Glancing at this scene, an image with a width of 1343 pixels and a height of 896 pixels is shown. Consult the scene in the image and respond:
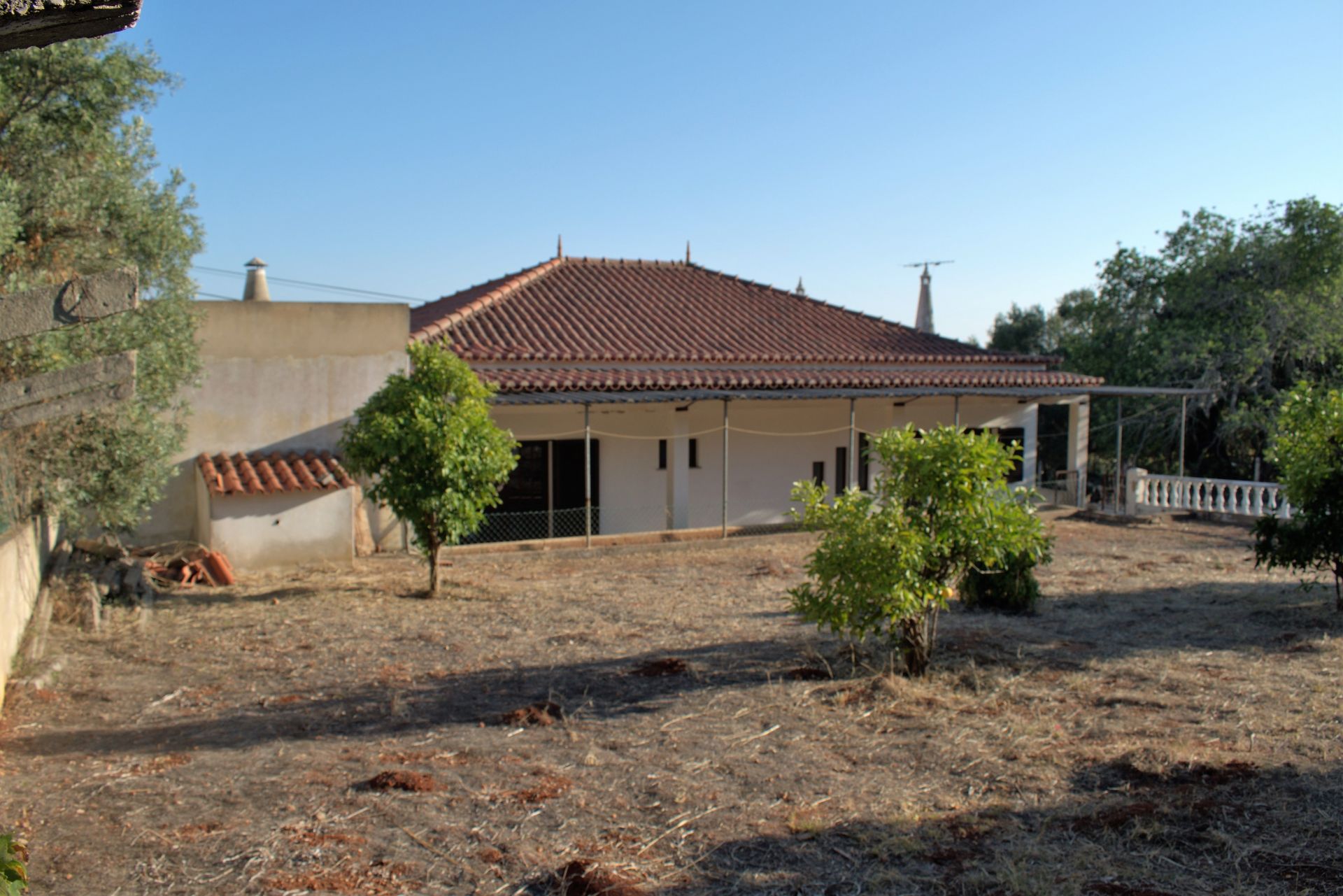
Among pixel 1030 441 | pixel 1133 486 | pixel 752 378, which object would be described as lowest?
pixel 1133 486

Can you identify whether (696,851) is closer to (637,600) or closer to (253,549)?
(637,600)

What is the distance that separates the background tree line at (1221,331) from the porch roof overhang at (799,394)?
387cm

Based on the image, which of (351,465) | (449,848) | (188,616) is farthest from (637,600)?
(449,848)

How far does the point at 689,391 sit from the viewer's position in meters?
16.0

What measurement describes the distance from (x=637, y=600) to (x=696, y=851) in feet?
21.9

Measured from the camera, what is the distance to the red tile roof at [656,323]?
16969 mm

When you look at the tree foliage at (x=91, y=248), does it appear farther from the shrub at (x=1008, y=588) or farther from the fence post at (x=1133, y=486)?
the fence post at (x=1133, y=486)

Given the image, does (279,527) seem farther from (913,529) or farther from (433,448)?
(913,529)

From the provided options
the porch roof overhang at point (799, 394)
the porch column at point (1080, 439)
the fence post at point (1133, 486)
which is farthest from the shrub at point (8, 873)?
the porch column at point (1080, 439)

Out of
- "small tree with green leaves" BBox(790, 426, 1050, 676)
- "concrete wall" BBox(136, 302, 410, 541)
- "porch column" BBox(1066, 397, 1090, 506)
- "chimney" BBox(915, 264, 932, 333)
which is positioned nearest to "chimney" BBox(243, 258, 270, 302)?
"concrete wall" BBox(136, 302, 410, 541)

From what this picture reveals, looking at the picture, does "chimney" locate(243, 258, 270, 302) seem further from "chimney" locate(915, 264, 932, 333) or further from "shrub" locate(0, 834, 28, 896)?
"chimney" locate(915, 264, 932, 333)

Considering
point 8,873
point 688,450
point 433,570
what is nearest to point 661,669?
point 433,570

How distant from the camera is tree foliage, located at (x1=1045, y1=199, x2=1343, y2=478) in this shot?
71.7ft

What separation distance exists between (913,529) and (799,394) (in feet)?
31.0
